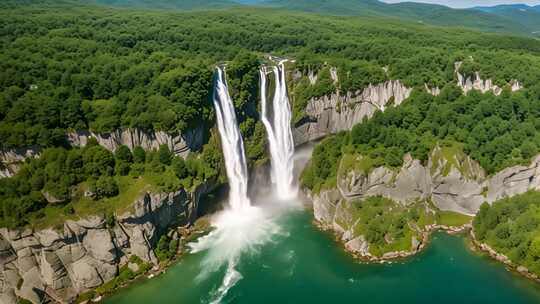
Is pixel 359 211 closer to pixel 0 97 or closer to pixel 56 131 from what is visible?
pixel 56 131

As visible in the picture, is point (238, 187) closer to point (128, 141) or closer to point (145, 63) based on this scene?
point (128, 141)

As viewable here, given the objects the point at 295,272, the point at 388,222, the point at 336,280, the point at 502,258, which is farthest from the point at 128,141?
the point at 502,258

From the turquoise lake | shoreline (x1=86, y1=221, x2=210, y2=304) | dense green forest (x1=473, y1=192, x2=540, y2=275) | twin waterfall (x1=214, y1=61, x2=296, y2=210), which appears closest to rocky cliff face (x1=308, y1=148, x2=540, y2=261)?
dense green forest (x1=473, y1=192, x2=540, y2=275)

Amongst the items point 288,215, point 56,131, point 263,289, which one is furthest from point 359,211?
point 56,131

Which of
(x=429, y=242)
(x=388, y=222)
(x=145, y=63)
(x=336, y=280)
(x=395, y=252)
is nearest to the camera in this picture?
(x=336, y=280)

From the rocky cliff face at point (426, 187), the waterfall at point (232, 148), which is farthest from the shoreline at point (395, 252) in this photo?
the waterfall at point (232, 148)

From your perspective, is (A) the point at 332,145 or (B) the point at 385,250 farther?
(A) the point at 332,145
